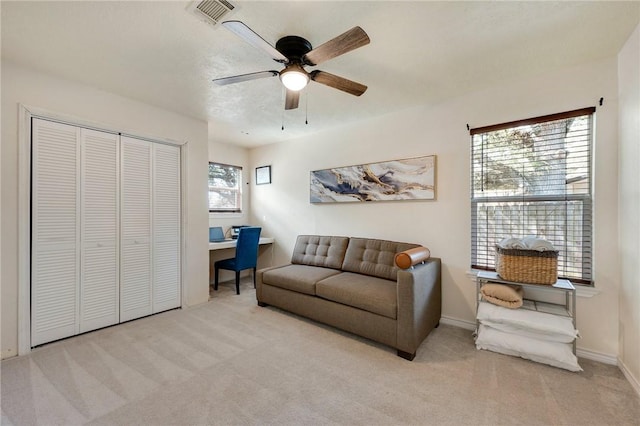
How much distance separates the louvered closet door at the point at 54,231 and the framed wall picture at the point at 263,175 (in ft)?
8.41

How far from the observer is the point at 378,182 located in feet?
11.1

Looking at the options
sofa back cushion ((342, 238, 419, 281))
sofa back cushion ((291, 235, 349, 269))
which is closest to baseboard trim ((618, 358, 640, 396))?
sofa back cushion ((342, 238, 419, 281))

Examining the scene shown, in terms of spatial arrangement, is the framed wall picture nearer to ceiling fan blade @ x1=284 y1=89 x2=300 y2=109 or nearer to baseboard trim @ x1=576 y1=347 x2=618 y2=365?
ceiling fan blade @ x1=284 y1=89 x2=300 y2=109

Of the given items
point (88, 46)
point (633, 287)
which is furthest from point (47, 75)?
point (633, 287)

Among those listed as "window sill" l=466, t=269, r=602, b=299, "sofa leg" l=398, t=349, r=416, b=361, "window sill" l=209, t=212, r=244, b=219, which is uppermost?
"window sill" l=209, t=212, r=244, b=219

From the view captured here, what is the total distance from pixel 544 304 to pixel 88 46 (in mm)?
4240

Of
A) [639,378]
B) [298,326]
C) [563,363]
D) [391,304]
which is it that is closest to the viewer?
[639,378]

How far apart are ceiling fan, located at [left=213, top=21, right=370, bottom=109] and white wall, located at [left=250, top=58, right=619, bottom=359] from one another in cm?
134

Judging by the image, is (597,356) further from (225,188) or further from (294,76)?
(225,188)

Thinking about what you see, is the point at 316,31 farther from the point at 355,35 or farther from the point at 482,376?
the point at 482,376

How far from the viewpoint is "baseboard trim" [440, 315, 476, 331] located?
2740 millimetres

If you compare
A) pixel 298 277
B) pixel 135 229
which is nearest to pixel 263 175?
pixel 135 229

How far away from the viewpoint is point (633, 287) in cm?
190

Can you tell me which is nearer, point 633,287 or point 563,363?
point 633,287
